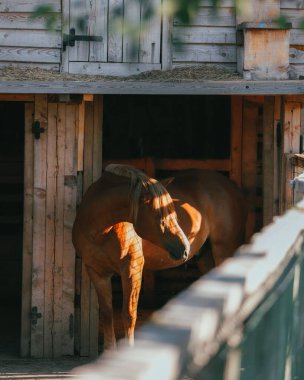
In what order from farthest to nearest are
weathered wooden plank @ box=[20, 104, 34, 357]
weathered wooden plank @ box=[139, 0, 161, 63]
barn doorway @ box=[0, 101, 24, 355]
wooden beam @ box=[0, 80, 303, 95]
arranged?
1. barn doorway @ box=[0, 101, 24, 355]
2. weathered wooden plank @ box=[139, 0, 161, 63]
3. weathered wooden plank @ box=[20, 104, 34, 357]
4. wooden beam @ box=[0, 80, 303, 95]

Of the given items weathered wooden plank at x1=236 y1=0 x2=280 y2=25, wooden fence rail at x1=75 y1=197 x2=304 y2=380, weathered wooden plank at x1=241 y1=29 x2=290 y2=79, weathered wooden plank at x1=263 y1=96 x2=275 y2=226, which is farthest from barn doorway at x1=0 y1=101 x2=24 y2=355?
wooden fence rail at x1=75 y1=197 x2=304 y2=380

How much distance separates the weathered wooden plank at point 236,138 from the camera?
9.90 meters

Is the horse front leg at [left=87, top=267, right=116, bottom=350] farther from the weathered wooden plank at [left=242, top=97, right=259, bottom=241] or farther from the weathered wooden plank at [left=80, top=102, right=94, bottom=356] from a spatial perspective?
the weathered wooden plank at [left=242, top=97, right=259, bottom=241]

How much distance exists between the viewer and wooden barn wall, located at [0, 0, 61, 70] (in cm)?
879

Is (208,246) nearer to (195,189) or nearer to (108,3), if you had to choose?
(195,189)

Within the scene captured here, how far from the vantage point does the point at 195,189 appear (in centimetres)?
945

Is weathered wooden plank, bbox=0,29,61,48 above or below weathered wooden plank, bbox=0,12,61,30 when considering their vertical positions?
below

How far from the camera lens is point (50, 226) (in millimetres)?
8703

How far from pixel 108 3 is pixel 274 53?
62.0 inches

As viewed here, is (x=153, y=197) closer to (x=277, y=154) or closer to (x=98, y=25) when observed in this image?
(x=277, y=154)

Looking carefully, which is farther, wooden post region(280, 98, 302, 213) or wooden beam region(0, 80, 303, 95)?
wooden post region(280, 98, 302, 213)

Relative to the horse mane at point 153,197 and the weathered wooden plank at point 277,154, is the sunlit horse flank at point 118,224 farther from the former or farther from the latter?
the weathered wooden plank at point 277,154

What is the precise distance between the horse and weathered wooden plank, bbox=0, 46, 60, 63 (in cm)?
137

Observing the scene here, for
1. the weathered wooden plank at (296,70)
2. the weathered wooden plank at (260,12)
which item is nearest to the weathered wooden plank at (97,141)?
the weathered wooden plank at (260,12)
